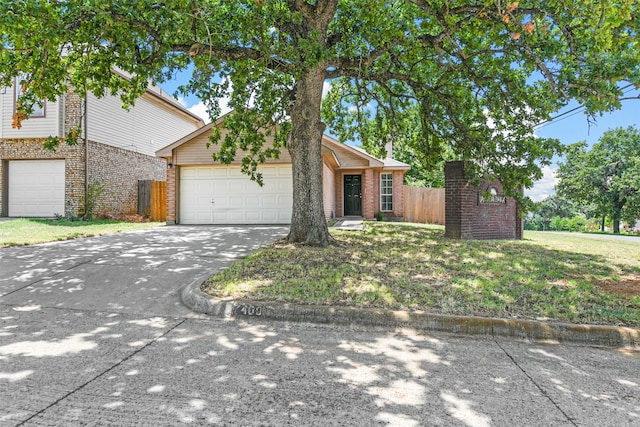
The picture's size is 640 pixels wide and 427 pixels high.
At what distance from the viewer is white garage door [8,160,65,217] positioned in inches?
562

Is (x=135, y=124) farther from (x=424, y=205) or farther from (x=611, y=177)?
(x=611, y=177)

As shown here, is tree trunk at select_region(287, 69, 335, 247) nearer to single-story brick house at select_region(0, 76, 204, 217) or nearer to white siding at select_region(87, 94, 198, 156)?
white siding at select_region(87, 94, 198, 156)

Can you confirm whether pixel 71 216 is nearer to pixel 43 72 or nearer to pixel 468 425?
pixel 43 72

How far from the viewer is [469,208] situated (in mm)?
10125

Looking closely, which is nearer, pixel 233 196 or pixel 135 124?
pixel 233 196

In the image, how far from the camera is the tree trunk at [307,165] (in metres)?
7.95

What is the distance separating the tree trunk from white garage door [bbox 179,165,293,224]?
221 inches

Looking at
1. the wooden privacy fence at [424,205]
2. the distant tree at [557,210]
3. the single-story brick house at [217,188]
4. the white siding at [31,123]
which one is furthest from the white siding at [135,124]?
the distant tree at [557,210]

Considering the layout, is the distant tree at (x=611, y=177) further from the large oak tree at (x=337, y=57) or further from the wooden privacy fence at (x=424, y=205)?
the large oak tree at (x=337, y=57)

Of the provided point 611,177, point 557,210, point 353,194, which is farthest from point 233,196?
point 557,210

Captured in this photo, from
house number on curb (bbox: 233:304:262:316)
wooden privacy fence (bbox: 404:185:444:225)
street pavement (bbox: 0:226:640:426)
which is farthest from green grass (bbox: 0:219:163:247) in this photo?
wooden privacy fence (bbox: 404:185:444:225)

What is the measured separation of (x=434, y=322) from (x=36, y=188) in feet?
54.1

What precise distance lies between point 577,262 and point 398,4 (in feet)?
22.5

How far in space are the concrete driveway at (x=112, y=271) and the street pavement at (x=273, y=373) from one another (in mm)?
72
